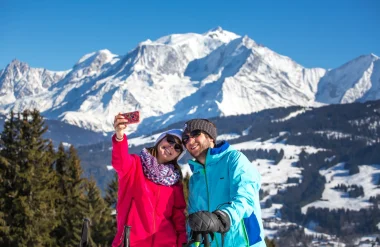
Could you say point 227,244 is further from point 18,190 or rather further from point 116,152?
point 18,190

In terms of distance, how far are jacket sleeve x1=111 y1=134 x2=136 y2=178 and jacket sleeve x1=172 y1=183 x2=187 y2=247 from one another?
731 millimetres

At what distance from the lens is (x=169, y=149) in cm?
700

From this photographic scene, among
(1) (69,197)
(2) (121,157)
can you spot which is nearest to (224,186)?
(2) (121,157)

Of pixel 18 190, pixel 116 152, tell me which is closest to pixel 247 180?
pixel 116 152

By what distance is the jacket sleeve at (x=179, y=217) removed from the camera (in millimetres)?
6797

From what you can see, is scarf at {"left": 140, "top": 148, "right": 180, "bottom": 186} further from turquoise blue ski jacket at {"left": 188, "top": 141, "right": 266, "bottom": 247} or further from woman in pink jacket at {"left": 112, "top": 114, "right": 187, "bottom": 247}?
turquoise blue ski jacket at {"left": 188, "top": 141, "right": 266, "bottom": 247}

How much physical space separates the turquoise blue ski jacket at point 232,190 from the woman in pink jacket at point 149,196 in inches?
15.3

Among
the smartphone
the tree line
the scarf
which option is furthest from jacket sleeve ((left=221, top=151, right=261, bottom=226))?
the tree line

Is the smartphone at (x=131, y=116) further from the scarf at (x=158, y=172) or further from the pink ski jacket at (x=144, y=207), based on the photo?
the scarf at (x=158, y=172)

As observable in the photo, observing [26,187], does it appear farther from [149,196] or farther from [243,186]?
[243,186]

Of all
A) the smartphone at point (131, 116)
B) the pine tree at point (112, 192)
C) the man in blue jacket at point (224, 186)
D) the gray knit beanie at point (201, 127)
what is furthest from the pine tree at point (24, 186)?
the pine tree at point (112, 192)

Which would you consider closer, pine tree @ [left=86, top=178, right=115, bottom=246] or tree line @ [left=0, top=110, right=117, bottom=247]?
tree line @ [left=0, top=110, right=117, bottom=247]

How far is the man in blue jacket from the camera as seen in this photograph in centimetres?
579

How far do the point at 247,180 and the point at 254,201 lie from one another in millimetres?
258
